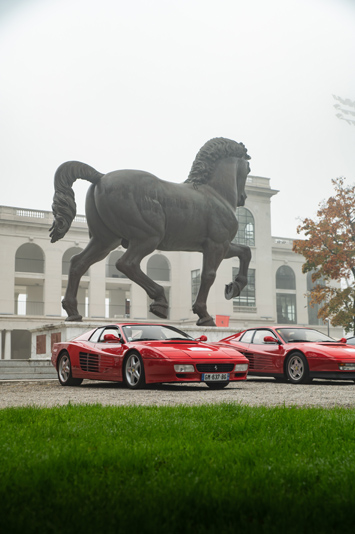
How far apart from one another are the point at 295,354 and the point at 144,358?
3987mm

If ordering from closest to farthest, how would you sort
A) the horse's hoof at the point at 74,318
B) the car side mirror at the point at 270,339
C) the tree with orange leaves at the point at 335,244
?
the car side mirror at the point at 270,339, the horse's hoof at the point at 74,318, the tree with orange leaves at the point at 335,244

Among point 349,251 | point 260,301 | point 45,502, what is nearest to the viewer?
point 45,502

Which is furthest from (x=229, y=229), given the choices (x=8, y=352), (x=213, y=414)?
(x=8, y=352)

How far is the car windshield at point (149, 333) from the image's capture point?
11586 millimetres

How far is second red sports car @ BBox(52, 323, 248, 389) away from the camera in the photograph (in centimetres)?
1028

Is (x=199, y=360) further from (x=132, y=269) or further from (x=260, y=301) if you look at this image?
(x=260, y=301)

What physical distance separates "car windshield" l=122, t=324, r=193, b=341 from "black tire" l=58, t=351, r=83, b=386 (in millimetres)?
1387

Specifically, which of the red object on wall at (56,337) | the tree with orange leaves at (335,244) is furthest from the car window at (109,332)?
the tree with orange leaves at (335,244)

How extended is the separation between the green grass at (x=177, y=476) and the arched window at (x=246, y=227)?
Result: 53560 millimetres

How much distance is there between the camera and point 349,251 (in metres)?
32.4

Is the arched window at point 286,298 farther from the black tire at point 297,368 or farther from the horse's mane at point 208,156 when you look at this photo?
the black tire at point 297,368

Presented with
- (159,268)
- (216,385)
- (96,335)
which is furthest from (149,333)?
(159,268)

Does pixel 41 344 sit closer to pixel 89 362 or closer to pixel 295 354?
pixel 89 362

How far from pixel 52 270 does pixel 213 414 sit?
47.6 meters
